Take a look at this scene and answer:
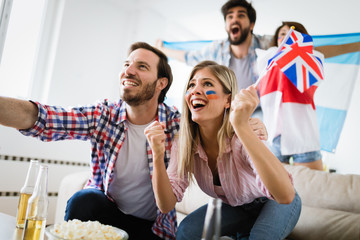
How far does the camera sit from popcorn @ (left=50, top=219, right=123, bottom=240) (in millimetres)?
958

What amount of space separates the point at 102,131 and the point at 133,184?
0.36 m

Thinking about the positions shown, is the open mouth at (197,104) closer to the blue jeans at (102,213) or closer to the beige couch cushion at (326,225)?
the blue jeans at (102,213)

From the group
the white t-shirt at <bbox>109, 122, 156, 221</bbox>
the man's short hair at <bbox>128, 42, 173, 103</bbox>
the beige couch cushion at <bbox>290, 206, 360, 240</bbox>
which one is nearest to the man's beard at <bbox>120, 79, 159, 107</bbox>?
the man's short hair at <bbox>128, 42, 173, 103</bbox>

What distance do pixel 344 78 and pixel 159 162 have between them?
211 cm

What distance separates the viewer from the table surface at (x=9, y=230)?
3.63 feet

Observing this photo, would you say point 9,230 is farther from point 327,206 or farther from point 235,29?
point 235,29

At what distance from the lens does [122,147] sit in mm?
1851

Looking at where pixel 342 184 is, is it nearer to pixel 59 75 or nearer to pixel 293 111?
pixel 293 111

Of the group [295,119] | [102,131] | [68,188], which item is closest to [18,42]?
[68,188]

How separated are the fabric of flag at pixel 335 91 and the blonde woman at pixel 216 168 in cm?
155

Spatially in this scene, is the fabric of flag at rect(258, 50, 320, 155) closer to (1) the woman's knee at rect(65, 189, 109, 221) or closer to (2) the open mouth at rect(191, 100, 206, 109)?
(2) the open mouth at rect(191, 100, 206, 109)

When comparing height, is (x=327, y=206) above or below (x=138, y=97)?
below

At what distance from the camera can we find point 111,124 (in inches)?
73.3

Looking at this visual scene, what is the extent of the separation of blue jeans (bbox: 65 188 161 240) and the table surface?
34 cm
